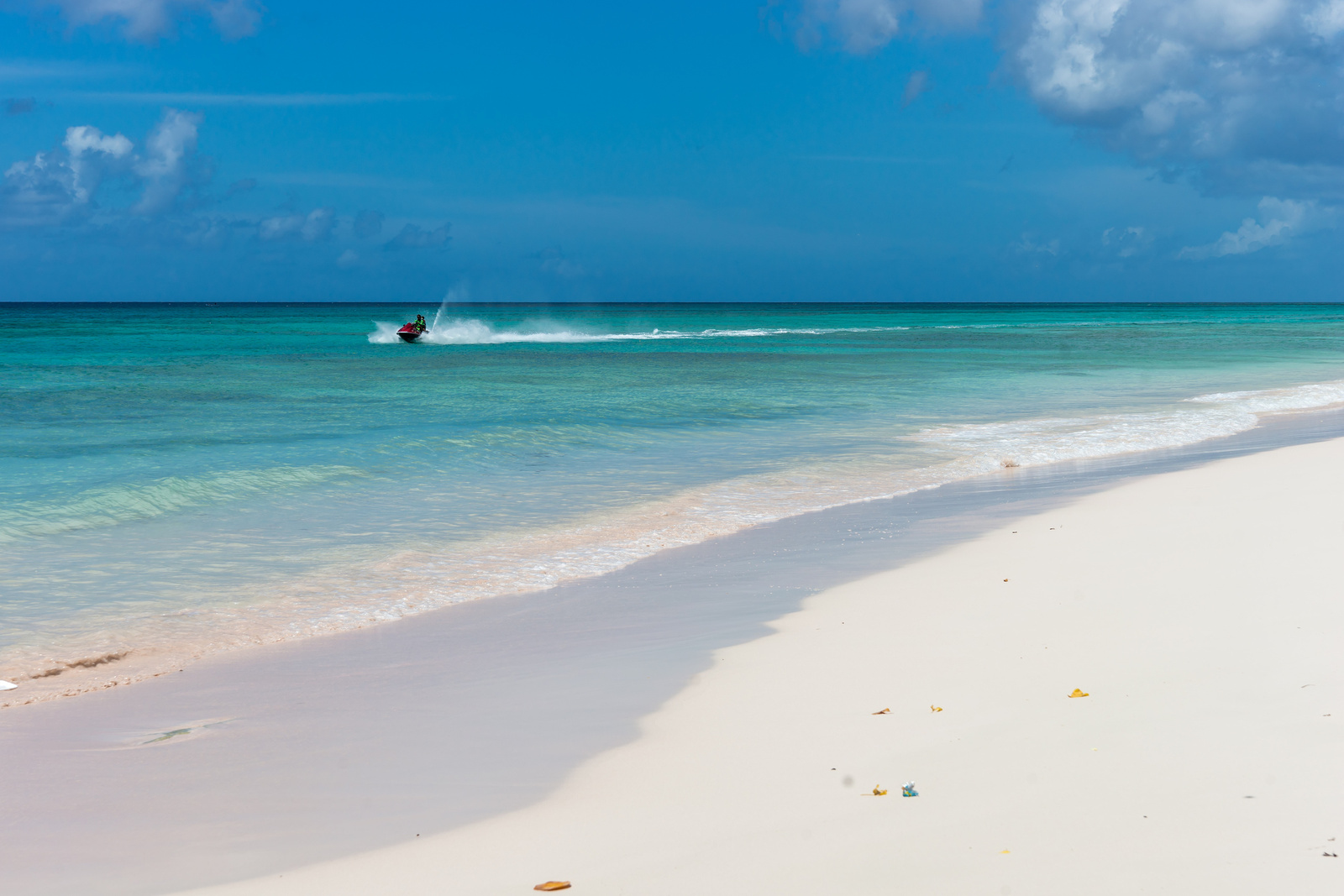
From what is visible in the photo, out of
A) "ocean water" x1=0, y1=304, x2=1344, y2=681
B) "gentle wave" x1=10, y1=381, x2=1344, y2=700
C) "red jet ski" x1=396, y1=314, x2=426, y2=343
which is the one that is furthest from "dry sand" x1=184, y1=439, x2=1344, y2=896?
"red jet ski" x1=396, y1=314, x2=426, y2=343

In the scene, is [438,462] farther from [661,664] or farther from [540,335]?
[540,335]

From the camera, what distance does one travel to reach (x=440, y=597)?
24.0 feet

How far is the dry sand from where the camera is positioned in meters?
3.18

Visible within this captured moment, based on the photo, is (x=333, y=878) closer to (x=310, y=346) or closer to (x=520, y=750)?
(x=520, y=750)

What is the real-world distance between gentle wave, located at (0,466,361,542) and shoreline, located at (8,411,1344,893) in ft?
16.3

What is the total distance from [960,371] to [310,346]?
3480 centimetres

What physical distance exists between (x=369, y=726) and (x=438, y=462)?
9.17m

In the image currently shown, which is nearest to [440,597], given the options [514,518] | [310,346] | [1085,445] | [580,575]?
[580,575]

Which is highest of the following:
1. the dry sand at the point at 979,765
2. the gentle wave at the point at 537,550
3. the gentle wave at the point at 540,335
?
the gentle wave at the point at 540,335

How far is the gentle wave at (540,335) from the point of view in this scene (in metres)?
58.8

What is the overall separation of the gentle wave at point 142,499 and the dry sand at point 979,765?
750 centimetres

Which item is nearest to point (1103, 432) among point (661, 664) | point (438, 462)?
point (438, 462)

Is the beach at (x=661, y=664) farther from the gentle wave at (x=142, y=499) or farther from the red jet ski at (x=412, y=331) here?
the red jet ski at (x=412, y=331)

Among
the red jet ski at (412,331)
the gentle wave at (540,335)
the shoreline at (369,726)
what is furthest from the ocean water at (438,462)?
the gentle wave at (540,335)
